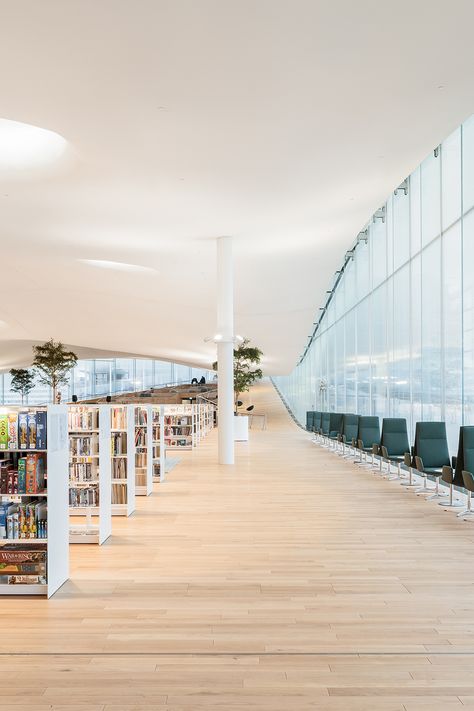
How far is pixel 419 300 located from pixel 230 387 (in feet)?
13.0

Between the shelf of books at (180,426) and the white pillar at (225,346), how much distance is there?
416 centimetres

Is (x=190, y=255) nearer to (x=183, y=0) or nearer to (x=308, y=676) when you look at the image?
(x=183, y=0)

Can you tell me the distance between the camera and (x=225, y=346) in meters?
13.0

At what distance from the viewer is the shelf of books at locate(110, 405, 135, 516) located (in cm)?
775

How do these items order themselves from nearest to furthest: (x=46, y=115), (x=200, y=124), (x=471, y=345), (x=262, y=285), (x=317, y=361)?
(x=46, y=115) < (x=200, y=124) < (x=471, y=345) < (x=262, y=285) < (x=317, y=361)

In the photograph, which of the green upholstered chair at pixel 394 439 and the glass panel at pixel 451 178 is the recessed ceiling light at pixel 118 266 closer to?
the green upholstered chair at pixel 394 439

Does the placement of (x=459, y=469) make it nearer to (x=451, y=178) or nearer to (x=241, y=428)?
(x=451, y=178)

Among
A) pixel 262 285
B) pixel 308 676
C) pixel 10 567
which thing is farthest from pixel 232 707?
pixel 262 285

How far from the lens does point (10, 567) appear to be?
4887mm

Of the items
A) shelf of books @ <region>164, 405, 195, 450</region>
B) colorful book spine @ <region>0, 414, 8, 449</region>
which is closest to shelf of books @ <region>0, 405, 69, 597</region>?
colorful book spine @ <region>0, 414, 8, 449</region>

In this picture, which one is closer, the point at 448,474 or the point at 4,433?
the point at 4,433

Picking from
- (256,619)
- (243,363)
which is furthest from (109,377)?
(256,619)

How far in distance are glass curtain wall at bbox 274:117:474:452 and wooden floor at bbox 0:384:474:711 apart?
2.48 m

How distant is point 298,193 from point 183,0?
5139mm
